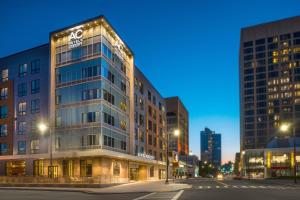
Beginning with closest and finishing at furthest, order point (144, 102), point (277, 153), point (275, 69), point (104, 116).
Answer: point (104, 116) → point (144, 102) → point (277, 153) → point (275, 69)

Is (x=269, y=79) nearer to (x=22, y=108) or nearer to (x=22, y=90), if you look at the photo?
(x=22, y=90)

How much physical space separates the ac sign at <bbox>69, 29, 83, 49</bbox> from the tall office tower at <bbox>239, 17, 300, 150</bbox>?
14205cm

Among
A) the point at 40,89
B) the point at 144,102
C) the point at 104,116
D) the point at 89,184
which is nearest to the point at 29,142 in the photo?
the point at 40,89

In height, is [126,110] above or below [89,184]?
above

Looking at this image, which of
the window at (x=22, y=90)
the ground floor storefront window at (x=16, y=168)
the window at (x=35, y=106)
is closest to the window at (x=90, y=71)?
the window at (x=35, y=106)

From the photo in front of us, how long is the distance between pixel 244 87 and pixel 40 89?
499 feet

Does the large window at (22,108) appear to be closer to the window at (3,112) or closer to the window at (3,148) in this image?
the window at (3,112)

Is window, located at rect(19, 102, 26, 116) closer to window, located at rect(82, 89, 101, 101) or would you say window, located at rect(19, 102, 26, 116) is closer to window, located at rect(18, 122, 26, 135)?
window, located at rect(18, 122, 26, 135)

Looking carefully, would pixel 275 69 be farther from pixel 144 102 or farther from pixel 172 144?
pixel 144 102

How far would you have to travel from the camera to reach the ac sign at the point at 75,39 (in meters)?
61.0

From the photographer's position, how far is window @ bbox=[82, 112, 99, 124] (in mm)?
57969

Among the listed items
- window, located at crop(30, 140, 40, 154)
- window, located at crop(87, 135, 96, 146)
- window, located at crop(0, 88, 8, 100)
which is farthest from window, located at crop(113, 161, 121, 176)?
window, located at crop(0, 88, 8, 100)

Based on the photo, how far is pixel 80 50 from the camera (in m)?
60.8

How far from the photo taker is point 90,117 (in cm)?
Answer: 5834
